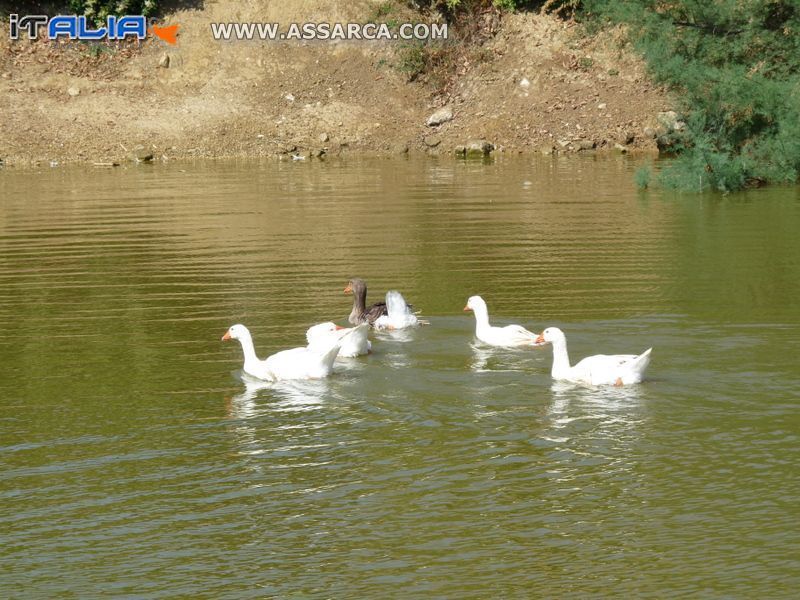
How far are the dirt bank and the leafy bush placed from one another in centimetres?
107

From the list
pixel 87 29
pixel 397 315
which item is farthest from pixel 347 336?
pixel 87 29

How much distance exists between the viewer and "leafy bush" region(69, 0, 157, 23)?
4406 centimetres

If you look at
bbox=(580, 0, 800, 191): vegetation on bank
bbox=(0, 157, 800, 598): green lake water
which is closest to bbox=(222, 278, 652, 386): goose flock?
bbox=(0, 157, 800, 598): green lake water

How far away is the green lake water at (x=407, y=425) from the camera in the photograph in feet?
30.3

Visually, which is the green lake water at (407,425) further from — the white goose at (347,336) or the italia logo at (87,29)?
the italia logo at (87,29)

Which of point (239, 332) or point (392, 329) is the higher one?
point (239, 332)

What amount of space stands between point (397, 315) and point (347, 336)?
59.2 inches

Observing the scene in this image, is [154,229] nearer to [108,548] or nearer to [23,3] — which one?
[108,548]

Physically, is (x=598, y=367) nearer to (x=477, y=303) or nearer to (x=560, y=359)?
(x=560, y=359)

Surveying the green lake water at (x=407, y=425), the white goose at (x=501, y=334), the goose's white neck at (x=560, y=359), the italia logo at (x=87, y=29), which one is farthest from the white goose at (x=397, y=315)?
the italia logo at (x=87, y=29)

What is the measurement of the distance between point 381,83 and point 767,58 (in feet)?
52.0

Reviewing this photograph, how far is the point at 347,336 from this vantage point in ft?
48.0

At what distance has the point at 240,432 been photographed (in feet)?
40.1

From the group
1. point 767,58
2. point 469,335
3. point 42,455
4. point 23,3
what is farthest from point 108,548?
point 23,3
